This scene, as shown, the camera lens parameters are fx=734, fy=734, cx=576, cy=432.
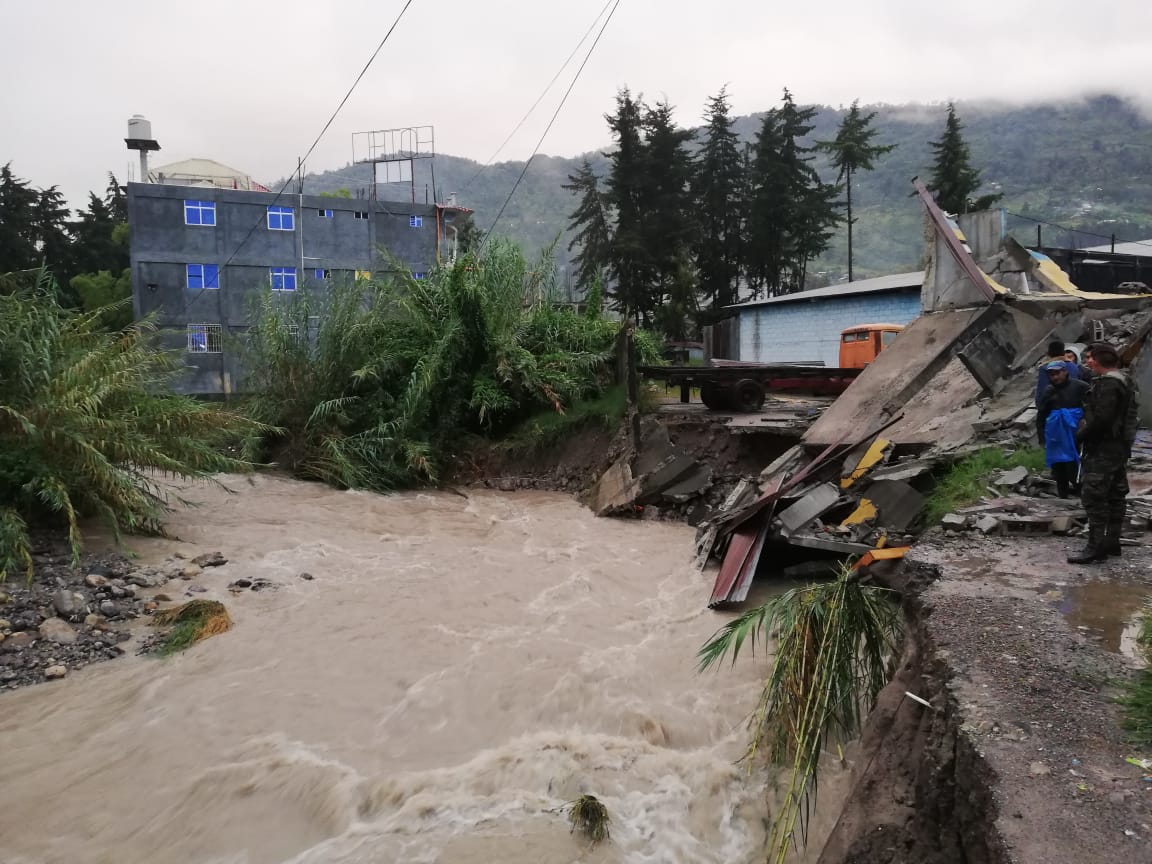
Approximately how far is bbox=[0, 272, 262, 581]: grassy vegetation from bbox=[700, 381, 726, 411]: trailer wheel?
752 cm

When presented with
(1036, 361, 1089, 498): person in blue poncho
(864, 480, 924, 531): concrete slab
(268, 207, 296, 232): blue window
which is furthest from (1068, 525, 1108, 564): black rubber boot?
(268, 207, 296, 232): blue window

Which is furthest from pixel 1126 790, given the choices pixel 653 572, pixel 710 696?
pixel 653 572

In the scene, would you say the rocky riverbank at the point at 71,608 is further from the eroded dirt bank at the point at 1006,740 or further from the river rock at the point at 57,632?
the eroded dirt bank at the point at 1006,740

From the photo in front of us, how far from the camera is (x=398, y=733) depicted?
4641mm

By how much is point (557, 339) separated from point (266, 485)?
5.62 m

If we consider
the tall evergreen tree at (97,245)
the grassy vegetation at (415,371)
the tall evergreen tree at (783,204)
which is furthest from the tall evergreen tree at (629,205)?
the tall evergreen tree at (97,245)

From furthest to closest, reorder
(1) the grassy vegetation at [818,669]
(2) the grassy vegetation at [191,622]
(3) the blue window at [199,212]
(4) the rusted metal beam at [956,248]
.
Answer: (3) the blue window at [199,212]
(4) the rusted metal beam at [956,248]
(2) the grassy vegetation at [191,622]
(1) the grassy vegetation at [818,669]

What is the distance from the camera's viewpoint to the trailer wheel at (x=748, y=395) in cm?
1235

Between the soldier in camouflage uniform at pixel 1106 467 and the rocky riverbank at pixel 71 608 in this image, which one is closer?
the soldier in camouflage uniform at pixel 1106 467

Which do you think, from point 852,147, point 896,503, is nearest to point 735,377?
point 896,503

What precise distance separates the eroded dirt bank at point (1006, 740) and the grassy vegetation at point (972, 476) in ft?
6.69

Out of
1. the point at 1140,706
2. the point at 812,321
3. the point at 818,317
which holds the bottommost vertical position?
the point at 1140,706

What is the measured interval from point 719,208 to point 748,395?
981 inches

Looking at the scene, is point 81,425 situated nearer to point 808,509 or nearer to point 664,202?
point 808,509
